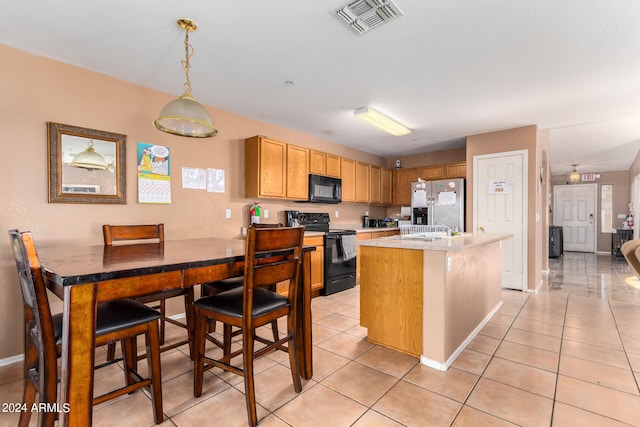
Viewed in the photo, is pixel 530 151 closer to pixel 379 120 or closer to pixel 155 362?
pixel 379 120

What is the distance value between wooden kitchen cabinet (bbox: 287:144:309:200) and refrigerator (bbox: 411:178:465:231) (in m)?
2.25

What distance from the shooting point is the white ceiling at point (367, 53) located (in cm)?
190

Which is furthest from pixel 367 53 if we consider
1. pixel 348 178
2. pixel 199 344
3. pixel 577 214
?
pixel 577 214

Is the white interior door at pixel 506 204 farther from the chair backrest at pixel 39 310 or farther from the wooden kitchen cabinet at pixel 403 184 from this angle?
the chair backrest at pixel 39 310

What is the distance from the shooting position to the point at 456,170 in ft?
17.0

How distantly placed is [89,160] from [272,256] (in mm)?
2100

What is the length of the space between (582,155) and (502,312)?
5553 millimetres

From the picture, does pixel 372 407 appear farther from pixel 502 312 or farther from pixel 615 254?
pixel 615 254

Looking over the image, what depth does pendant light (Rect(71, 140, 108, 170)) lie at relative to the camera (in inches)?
102

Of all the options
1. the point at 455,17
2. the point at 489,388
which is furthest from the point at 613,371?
the point at 455,17

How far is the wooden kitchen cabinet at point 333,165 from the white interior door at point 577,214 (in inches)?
326

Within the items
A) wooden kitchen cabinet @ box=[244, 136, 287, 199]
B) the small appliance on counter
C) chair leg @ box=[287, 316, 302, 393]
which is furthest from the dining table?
the small appliance on counter

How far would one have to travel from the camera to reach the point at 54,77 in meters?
2.50

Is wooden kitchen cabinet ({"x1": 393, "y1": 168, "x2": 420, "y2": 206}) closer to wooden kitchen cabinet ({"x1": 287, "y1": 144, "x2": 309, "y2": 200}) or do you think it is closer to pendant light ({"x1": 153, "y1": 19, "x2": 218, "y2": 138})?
wooden kitchen cabinet ({"x1": 287, "y1": 144, "x2": 309, "y2": 200})
